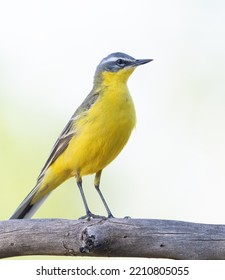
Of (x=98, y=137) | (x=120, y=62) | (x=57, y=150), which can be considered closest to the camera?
(x=98, y=137)

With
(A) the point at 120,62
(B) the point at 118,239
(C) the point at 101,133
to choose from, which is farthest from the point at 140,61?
(B) the point at 118,239

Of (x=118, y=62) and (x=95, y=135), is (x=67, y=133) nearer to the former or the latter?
(x=95, y=135)

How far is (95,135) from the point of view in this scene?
25.7 feet

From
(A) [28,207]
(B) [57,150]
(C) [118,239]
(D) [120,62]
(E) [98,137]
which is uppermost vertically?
(D) [120,62]

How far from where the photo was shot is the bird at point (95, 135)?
308 inches

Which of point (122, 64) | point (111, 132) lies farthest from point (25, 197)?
point (122, 64)

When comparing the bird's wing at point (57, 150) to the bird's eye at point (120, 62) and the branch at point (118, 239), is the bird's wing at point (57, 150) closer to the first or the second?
the bird's eye at point (120, 62)

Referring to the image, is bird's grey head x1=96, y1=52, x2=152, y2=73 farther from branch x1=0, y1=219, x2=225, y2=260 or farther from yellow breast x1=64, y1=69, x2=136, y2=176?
branch x1=0, y1=219, x2=225, y2=260

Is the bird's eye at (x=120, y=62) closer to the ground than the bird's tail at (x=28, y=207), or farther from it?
farther from it

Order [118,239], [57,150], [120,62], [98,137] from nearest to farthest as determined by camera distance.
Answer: [118,239]
[98,137]
[57,150]
[120,62]

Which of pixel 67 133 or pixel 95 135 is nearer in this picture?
pixel 95 135

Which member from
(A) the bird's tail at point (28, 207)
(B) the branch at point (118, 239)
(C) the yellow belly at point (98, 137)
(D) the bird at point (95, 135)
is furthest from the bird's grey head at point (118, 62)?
(B) the branch at point (118, 239)

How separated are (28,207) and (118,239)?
7.05 ft

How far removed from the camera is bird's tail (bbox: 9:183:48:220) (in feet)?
26.5
